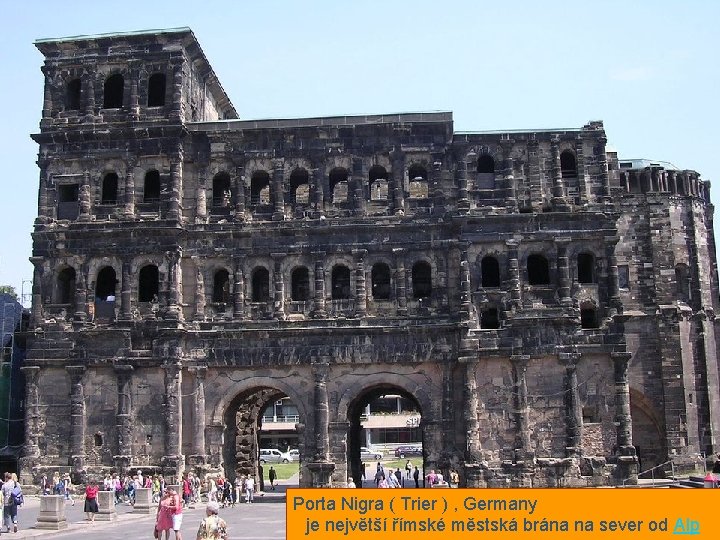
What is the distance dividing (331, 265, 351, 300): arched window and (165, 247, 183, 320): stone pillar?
6.77 metres

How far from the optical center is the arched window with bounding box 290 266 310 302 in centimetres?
4072

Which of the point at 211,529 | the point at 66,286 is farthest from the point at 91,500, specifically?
the point at 211,529

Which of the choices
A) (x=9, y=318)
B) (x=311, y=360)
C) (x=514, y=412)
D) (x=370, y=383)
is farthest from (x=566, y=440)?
(x=9, y=318)

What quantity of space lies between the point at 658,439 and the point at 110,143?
30.2 m

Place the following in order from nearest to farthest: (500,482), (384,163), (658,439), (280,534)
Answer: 1. (280,534)
2. (500,482)
3. (384,163)
4. (658,439)

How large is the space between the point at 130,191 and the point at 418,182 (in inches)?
525

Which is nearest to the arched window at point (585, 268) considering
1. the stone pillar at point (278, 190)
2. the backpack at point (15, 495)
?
the stone pillar at point (278, 190)

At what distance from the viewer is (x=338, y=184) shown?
4325cm

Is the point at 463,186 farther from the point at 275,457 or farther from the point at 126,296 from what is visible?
the point at 275,457

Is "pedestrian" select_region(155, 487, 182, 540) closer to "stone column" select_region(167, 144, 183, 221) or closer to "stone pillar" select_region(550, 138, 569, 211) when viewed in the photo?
"stone column" select_region(167, 144, 183, 221)

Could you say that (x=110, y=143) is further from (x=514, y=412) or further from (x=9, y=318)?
(x=514, y=412)

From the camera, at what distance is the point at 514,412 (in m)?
38.3

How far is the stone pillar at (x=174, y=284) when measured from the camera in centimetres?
3953

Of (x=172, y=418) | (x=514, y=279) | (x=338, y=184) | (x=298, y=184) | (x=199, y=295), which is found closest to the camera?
(x=172, y=418)
